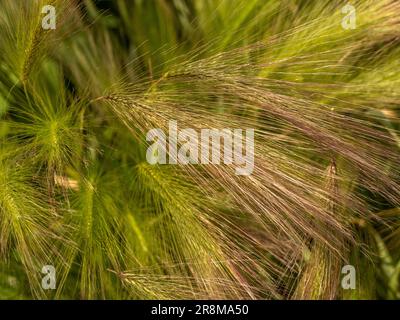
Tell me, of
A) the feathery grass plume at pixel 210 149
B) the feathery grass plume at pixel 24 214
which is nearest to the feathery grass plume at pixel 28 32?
the feathery grass plume at pixel 210 149

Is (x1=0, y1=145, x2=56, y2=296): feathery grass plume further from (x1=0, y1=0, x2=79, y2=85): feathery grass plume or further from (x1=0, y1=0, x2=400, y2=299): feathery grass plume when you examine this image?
(x1=0, y1=0, x2=79, y2=85): feathery grass plume

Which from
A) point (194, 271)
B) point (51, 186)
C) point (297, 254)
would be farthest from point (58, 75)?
point (297, 254)

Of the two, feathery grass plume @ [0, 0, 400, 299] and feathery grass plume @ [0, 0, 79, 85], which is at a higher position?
feathery grass plume @ [0, 0, 79, 85]

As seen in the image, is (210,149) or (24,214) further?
(24,214)

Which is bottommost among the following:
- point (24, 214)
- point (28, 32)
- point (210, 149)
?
point (24, 214)

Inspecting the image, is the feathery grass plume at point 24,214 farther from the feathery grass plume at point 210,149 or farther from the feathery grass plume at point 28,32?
the feathery grass plume at point 28,32

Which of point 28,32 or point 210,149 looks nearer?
point 210,149

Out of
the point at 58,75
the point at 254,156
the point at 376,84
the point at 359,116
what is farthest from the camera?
the point at 58,75

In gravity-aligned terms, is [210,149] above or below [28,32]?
below

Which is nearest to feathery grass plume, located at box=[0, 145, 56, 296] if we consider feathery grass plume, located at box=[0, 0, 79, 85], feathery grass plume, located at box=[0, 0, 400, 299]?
feathery grass plume, located at box=[0, 0, 400, 299]

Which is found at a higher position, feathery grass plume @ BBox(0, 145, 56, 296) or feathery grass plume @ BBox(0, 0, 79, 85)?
feathery grass plume @ BBox(0, 0, 79, 85)
